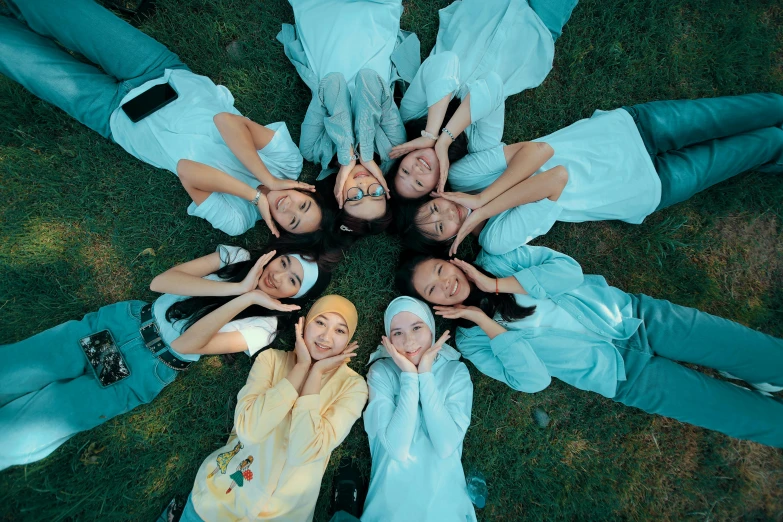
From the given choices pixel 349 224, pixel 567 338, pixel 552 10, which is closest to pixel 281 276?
pixel 349 224

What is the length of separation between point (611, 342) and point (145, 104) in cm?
388

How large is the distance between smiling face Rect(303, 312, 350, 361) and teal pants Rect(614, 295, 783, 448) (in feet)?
7.16

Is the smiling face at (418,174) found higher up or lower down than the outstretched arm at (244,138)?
lower down

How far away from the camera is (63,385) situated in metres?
3.08

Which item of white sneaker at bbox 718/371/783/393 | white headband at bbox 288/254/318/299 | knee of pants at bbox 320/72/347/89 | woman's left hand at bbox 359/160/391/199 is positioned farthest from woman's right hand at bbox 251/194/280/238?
white sneaker at bbox 718/371/783/393

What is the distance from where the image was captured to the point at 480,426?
143 inches

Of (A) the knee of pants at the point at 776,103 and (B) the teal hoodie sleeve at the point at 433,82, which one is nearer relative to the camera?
(B) the teal hoodie sleeve at the point at 433,82

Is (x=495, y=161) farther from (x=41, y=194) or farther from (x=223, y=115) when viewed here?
(x=41, y=194)

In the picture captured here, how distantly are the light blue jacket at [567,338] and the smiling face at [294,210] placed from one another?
1501 mm


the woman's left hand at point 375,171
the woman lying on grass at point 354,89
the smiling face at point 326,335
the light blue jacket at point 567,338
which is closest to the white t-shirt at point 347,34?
the woman lying on grass at point 354,89

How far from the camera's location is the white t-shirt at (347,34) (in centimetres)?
317

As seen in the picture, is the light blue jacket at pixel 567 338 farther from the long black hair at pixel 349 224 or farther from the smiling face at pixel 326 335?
the smiling face at pixel 326 335

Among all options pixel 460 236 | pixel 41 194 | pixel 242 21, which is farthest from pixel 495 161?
pixel 41 194

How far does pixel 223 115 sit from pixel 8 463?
2.83 m
